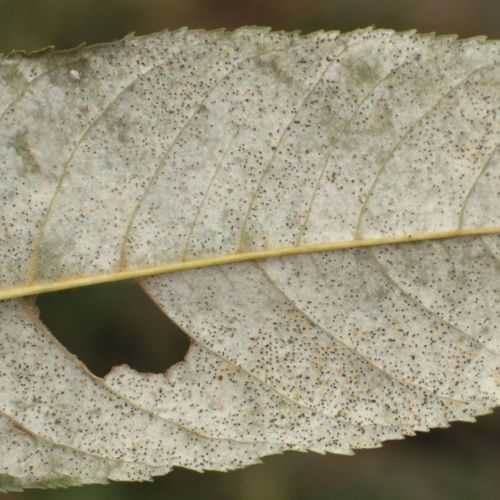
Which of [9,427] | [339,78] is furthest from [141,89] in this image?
[9,427]

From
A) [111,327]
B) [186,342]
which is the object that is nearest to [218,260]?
[111,327]

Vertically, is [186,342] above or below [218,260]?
below

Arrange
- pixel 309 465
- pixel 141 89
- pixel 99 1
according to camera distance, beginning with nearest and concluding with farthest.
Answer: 1. pixel 141 89
2. pixel 99 1
3. pixel 309 465

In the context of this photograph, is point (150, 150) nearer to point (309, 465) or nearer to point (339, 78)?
point (339, 78)

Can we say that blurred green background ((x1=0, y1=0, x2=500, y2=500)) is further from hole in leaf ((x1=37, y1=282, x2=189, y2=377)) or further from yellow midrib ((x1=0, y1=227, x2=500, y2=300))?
yellow midrib ((x1=0, y1=227, x2=500, y2=300))

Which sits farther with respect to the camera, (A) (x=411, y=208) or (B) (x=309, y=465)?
(B) (x=309, y=465)

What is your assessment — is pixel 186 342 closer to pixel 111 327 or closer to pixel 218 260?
pixel 111 327
